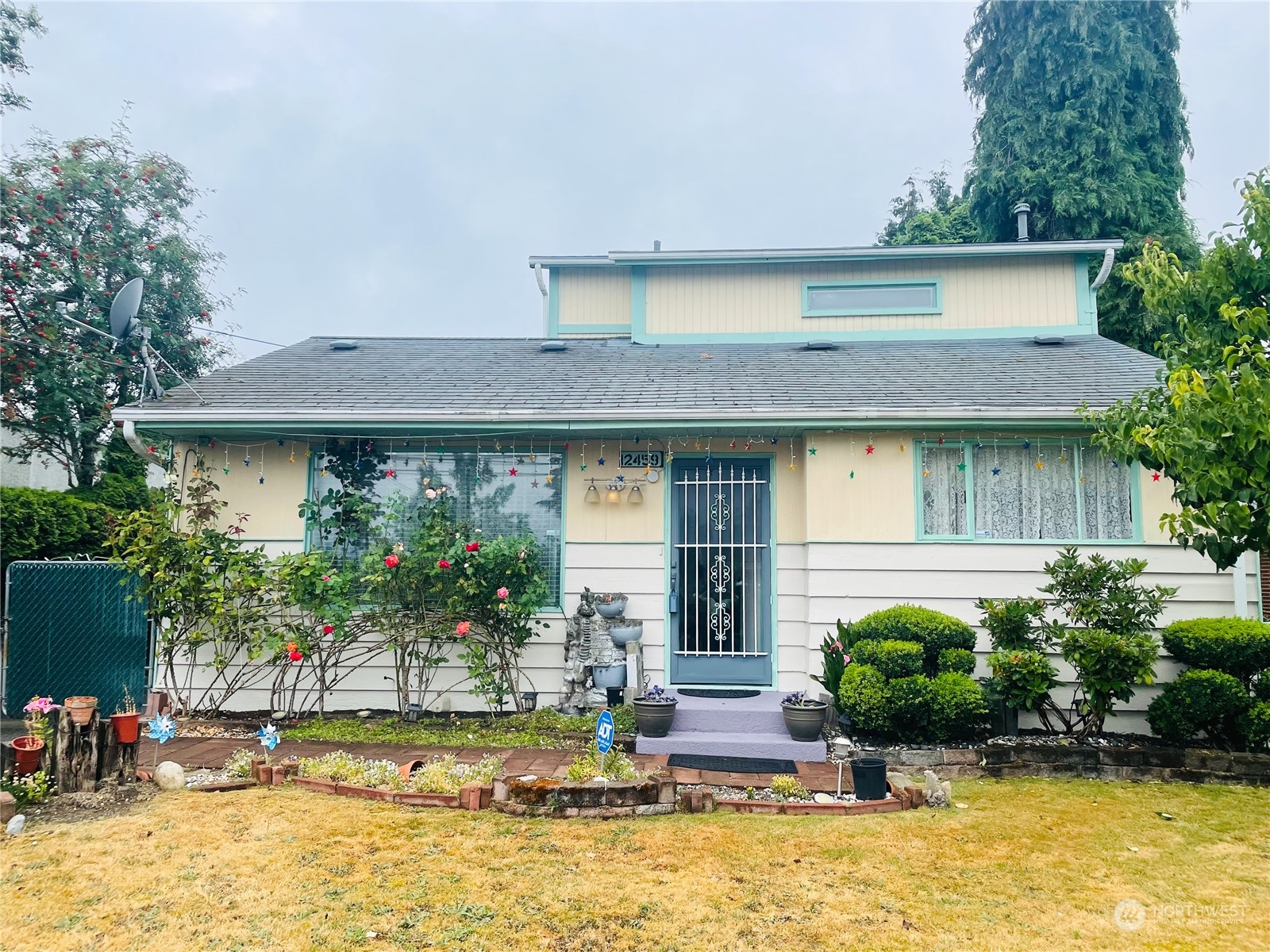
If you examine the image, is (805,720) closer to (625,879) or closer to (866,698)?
(866,698)

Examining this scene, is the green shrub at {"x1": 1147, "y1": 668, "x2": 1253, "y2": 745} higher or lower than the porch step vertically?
higher

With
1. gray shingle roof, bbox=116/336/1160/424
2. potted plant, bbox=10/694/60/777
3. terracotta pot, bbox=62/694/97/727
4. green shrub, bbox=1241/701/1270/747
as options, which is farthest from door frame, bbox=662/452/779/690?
potted plant, bbox=10/694/60/777

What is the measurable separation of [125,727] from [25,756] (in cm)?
52

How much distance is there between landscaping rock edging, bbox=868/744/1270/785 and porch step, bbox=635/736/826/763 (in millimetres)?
527

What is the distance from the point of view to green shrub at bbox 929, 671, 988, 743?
5.62 m

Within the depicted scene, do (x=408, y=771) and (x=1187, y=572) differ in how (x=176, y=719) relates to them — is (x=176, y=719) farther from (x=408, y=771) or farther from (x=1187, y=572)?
(x=1187, y=572)

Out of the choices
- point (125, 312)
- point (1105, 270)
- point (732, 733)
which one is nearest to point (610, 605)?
point (732, 733)

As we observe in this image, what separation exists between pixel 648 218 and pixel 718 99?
1272 cm

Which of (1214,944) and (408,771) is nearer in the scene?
(1214,944)

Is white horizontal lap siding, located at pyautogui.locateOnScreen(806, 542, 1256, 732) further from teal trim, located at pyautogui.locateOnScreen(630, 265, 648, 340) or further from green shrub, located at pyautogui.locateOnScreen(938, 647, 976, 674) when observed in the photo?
teal trim, located at pyautogui.locateOnScreen(630, 265, 648, 340)

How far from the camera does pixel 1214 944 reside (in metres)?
3.02

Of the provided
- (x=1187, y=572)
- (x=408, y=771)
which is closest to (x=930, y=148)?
(x=1187, y=572)

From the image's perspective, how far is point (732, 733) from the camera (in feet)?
20.5

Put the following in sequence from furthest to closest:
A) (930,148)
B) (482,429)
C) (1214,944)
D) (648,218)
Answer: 1. (648,218)
2. (930,148)
3. (482,429)
4. (1214,944)
